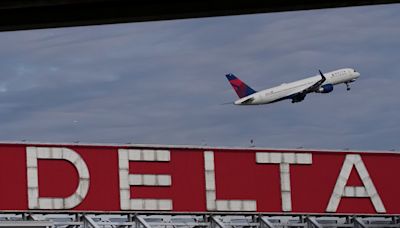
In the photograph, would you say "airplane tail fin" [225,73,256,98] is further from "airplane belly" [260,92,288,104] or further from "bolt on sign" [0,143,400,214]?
"bolt on sign" [0,143,400,214]

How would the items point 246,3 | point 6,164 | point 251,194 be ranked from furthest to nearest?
1. point 251,194
2. point 6,164
3. point 246,3

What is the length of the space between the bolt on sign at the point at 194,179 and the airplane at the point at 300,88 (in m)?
45.7

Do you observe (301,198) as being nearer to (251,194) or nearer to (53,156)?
(251,194)

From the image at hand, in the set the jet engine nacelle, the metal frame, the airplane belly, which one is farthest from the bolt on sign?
the airplane belly

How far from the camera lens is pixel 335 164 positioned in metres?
85.4

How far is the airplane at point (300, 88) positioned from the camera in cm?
13350

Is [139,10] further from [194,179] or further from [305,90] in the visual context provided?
[305,90]

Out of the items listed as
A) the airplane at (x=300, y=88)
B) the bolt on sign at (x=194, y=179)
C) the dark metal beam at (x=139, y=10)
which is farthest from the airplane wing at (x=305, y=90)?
the dark metal beam at (x=139, y=10)

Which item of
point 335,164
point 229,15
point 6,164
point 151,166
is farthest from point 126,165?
point 229,15

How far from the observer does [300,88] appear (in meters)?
136

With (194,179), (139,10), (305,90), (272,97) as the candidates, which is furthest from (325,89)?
(139,10)

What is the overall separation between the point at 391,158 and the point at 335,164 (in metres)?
4.10

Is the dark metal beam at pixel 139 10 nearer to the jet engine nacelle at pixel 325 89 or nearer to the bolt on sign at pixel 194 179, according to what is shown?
the bolt on sign at pixel 194 179

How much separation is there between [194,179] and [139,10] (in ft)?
132
